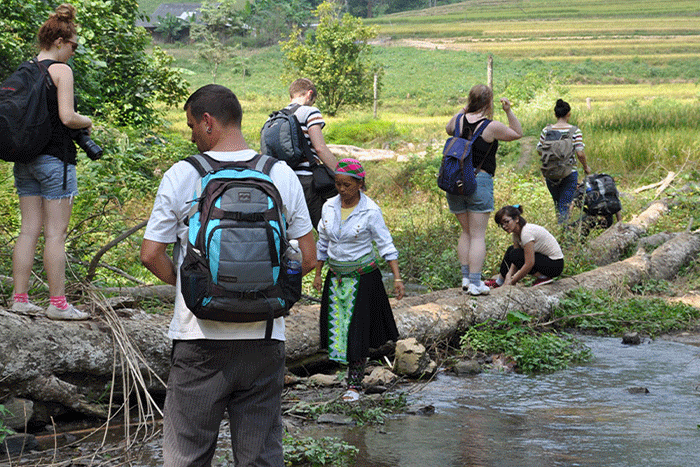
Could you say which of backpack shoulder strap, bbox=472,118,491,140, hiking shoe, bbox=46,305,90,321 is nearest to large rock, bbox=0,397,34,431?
hiking shoe, bbox=46,305,90,321

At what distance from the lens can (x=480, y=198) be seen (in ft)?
23.3

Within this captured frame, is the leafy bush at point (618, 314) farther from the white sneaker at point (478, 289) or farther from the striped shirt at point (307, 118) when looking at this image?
the striped shirt at point (307, 118)

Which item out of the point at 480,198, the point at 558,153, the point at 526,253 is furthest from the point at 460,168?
the point at 558,153

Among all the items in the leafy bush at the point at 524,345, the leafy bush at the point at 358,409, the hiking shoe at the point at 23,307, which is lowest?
the leafy bush at the point at 524,345

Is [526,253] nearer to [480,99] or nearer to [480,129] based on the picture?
[480,129]

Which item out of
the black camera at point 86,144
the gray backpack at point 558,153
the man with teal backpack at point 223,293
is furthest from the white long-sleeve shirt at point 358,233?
the gray backpack at point 558,153

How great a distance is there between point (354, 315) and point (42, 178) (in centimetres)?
229

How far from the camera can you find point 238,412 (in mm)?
2850

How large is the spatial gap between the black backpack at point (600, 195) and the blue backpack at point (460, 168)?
4.12 m

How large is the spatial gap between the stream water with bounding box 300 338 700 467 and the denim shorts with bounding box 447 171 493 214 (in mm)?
1659

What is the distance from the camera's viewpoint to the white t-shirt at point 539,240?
7866 millimetres

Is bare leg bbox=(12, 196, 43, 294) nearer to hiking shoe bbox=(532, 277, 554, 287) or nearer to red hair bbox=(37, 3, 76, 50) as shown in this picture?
red hair bbox=(37, 3, 76, 50)

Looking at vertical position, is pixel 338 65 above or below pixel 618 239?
above

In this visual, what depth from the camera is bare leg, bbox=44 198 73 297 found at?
475 centimetres
